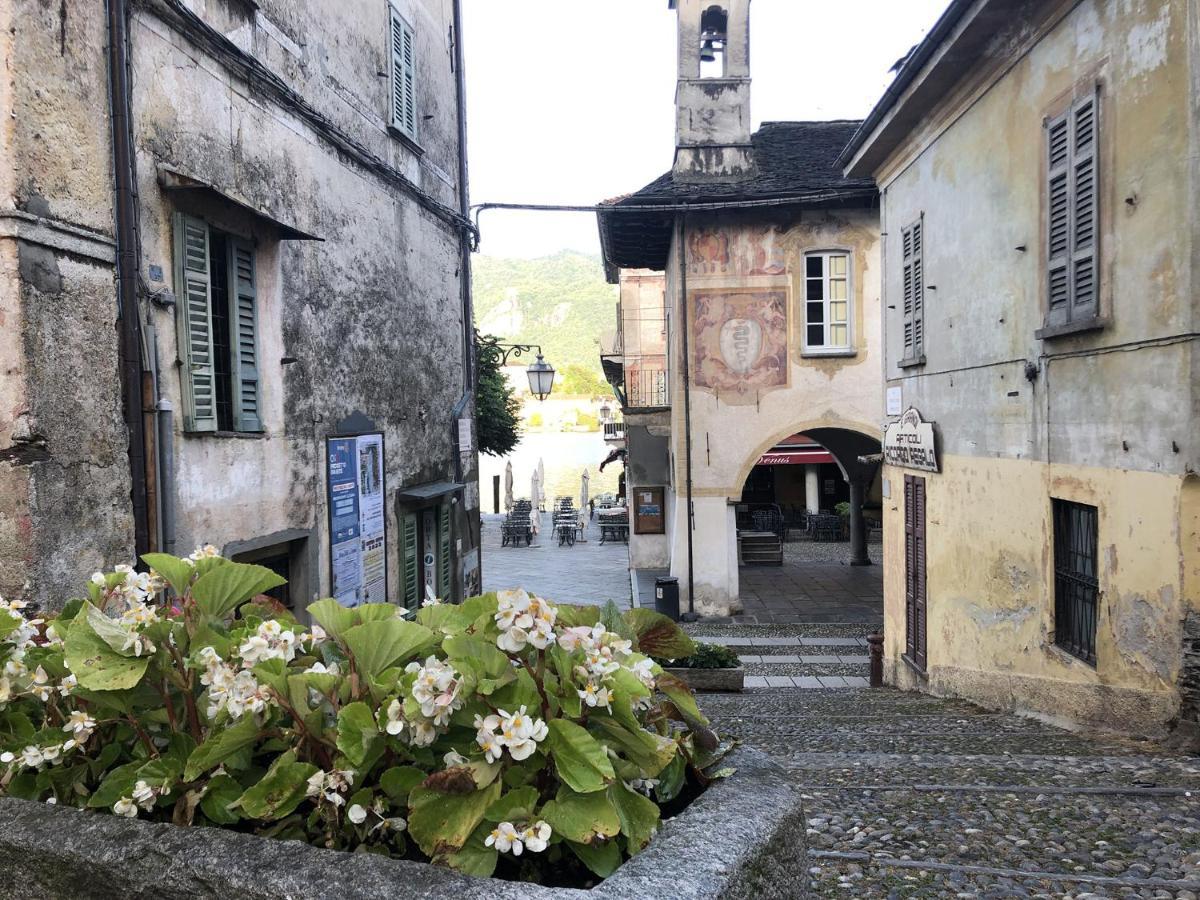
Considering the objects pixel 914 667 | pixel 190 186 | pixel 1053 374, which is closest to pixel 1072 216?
pixel 1053 374

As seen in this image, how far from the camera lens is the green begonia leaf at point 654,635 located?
219 cm

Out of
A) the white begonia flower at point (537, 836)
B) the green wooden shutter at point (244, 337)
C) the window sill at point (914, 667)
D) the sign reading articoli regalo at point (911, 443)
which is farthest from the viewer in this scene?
the window sill at point (914, 667)

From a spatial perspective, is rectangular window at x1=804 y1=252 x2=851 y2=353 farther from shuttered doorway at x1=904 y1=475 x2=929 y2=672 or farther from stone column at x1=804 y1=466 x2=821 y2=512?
stone column at x1=804 y1=466 x2=821 y2=512

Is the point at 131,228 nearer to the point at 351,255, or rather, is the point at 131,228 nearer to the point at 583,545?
the point at 351,255

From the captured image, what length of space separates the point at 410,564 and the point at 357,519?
1.91 meters

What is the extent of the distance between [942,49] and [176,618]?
8313 mm

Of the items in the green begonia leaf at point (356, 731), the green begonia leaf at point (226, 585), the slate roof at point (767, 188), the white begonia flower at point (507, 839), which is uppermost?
the slate roof at point (767, 188)

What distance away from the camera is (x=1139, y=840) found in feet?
13.0

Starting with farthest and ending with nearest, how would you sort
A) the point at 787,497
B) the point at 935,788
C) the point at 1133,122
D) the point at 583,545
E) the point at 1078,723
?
the point at 787,497 < the point at 583,545 < the point at 1078,723 < the point at 1133,122 < the point at 935,788

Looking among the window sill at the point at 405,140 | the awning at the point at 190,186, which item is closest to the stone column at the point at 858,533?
the window sill at the point at 405,140

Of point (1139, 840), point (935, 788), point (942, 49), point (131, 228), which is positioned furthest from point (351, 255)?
point (1139, 840)

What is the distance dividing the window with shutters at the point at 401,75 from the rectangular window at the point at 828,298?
8056mm

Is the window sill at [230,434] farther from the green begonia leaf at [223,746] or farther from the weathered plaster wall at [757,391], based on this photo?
the weathered plaster wall at [757,391]

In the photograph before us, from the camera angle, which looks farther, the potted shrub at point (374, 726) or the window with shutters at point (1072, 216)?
the window with shutters at point (1072, 216)
